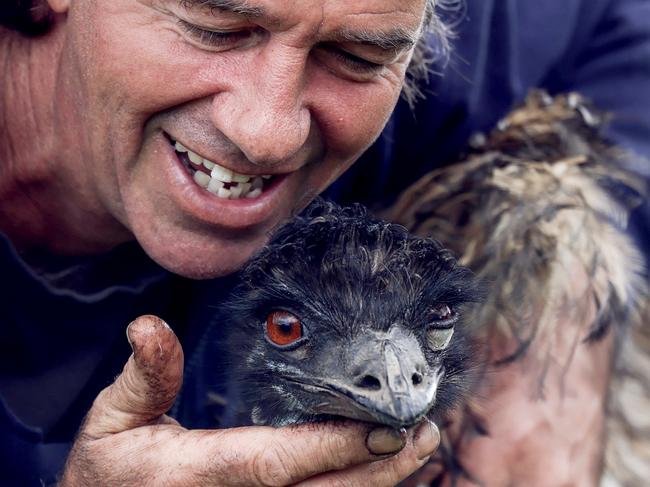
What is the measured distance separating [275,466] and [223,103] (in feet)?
2.62

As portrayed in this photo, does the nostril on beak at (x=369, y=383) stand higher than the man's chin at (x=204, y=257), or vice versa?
the nostril on beak at (x=369, y=383)

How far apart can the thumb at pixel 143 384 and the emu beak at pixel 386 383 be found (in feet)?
1.01

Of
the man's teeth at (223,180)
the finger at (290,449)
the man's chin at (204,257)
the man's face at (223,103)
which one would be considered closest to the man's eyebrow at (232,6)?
the man's face at (223,103)

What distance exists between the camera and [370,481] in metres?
2.01

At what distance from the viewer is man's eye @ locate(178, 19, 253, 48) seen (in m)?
2.27

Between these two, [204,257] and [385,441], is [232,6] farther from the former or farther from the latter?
[385,441]

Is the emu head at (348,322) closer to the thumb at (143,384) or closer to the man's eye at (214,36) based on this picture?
the thumb at (143,384)

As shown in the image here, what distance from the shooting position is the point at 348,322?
190 cm

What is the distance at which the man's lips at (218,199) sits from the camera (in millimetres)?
2465

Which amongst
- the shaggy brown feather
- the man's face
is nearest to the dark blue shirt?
the shaggy brown feather

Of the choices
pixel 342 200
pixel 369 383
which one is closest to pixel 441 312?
pixel 369 383

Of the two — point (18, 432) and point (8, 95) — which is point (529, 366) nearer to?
point (18, 432)

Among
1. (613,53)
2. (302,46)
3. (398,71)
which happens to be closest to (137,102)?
(302,46)

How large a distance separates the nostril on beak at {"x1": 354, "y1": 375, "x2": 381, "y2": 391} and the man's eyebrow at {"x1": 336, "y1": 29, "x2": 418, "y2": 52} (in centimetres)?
82
